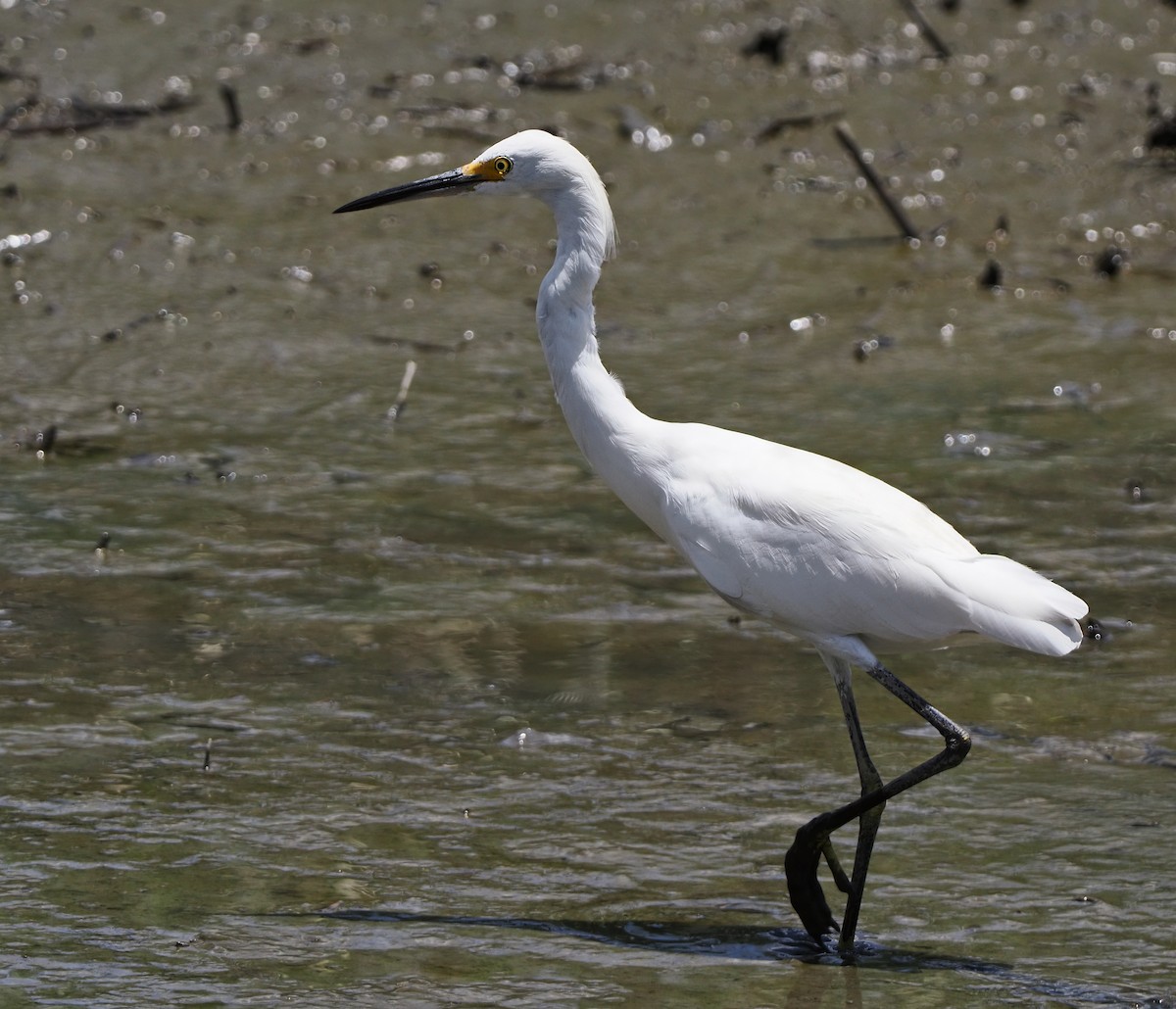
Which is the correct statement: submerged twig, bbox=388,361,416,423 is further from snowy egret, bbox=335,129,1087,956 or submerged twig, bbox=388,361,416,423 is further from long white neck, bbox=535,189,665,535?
long white neck, bbox=535,189,665,535

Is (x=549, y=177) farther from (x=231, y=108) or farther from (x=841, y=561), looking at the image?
(x=231, y=108)

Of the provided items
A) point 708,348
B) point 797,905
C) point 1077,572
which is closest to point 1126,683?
point 1077,572

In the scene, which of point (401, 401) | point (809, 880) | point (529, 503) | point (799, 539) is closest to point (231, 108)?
point (401, 401)

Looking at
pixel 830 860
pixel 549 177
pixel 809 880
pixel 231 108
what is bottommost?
pixel 231 108

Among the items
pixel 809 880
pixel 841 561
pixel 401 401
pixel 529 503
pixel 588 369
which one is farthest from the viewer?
pixel 401 401

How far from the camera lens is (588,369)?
15.5ft

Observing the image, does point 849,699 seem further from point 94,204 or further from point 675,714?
point 94,204

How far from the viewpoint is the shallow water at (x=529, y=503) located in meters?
4.27

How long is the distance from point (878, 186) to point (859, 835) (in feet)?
17.7

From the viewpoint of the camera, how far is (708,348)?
838 cm

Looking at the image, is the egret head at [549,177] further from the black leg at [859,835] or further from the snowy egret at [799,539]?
the black leg at [859,835]

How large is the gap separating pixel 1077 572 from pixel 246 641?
2690mm

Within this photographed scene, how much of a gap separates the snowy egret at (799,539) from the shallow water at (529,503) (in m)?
0.37

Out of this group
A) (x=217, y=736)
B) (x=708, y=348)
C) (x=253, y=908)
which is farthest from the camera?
(x=708, y=348)
